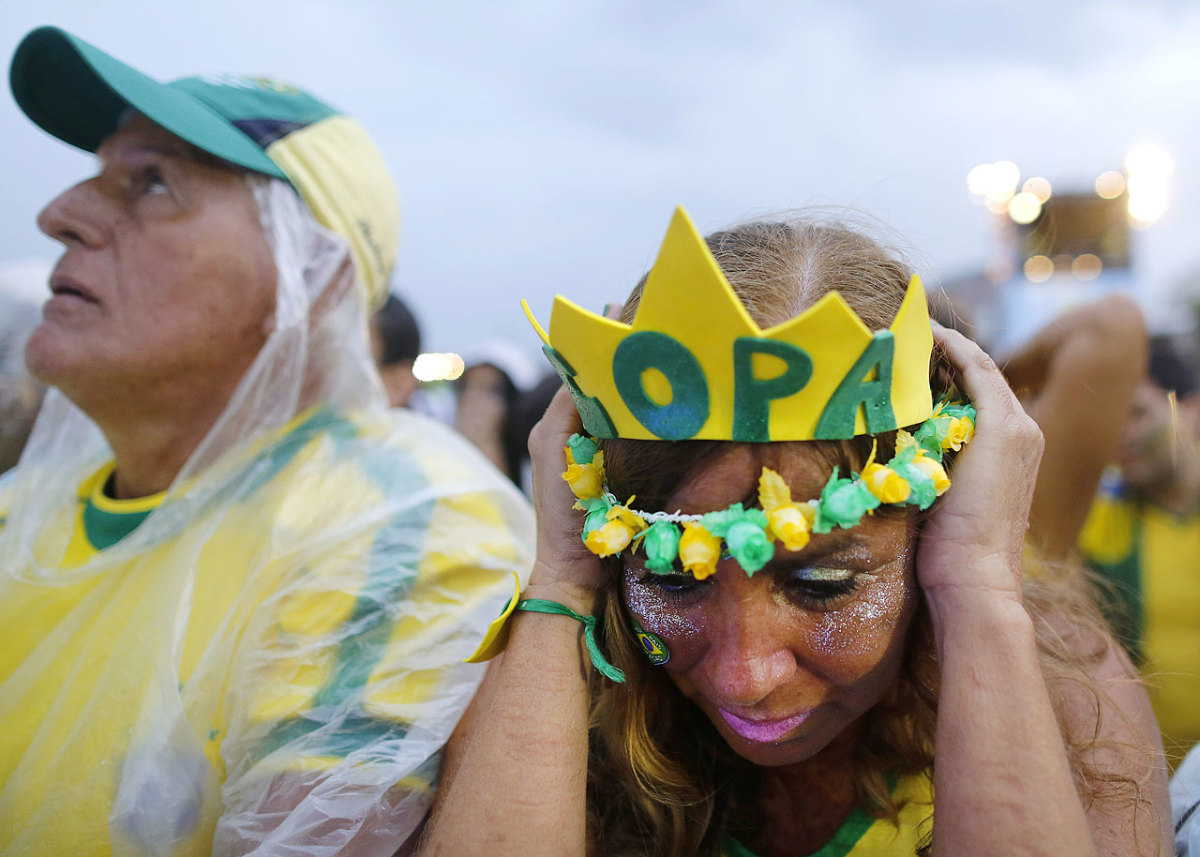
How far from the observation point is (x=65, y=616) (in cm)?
185

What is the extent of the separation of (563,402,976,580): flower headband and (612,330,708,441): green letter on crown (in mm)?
125

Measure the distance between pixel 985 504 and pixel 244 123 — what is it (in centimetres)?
200

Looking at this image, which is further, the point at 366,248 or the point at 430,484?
the point at 366,248

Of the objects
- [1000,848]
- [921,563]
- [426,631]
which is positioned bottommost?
[426,631]

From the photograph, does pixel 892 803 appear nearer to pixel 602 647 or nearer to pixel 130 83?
pixel 602 647

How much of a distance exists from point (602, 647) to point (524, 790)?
289 mm

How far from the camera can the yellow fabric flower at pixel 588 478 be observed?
138 cm

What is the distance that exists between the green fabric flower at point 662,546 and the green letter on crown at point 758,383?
167mm

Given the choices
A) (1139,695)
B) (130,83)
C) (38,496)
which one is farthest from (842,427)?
(38,496)

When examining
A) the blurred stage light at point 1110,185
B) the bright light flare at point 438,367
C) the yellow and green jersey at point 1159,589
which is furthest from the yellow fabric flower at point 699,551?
the blurred stage light at point 1110,185

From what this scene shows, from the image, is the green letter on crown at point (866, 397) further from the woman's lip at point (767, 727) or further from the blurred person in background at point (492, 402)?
the blurred person in background at point (492, 402)

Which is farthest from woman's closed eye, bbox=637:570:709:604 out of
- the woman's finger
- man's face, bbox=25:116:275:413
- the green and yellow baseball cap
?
the green and yellow baseball cap

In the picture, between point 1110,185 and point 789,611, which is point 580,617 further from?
point 1110,185

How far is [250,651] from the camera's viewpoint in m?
1.66
